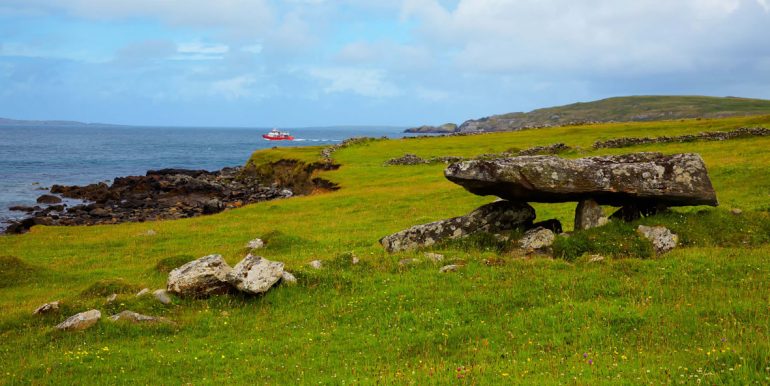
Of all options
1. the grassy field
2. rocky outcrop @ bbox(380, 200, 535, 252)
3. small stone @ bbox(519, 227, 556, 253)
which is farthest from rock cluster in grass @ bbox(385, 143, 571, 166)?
small stone @ bbox(519, 227, 556, 253)

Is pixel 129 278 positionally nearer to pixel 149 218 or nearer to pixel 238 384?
pixel 238 384

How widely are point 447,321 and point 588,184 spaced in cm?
1074

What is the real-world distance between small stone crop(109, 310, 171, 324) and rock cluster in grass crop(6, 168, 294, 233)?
42.1 m

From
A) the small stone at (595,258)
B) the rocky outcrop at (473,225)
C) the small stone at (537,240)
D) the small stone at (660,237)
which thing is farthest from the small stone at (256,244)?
the small stone at (660,237)

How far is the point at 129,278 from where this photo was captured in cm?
2705

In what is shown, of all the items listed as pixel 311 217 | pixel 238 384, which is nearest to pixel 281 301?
pixel 238 384

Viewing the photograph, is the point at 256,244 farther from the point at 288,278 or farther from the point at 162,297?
the point at 162,297

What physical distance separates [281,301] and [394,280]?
12.8 ft

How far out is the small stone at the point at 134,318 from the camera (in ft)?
58.0

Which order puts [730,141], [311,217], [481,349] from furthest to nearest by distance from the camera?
1. [730,141]
2. [311,217]
3. [481,349]

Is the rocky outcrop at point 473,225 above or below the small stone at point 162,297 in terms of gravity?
above

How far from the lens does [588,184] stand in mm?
23359

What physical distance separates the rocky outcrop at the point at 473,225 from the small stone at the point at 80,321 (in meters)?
12.3

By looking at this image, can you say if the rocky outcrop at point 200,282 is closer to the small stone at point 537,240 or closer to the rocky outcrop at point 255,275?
the rocky outcrop at point 255,275
